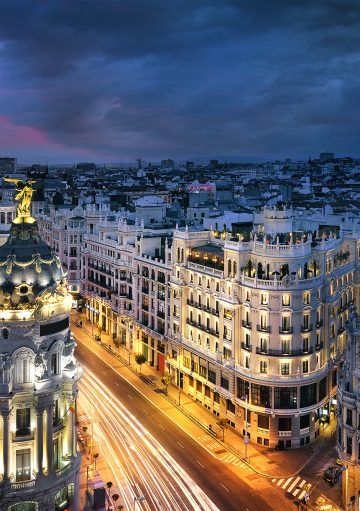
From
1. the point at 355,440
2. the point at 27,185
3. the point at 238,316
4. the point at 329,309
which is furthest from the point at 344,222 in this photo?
the point at 27,185

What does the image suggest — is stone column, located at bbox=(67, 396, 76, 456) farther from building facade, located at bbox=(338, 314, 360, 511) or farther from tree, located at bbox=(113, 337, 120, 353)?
tree, located at bbox=(113, 337, 120, 353)

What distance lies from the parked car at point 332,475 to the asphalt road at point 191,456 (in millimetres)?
9045

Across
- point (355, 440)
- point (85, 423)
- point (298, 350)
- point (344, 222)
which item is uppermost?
point (344, 222)

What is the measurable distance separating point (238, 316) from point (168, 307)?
24.3m

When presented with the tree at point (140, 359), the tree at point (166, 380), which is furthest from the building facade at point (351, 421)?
the tree at point (140, 359)

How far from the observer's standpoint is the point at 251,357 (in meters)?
96.7

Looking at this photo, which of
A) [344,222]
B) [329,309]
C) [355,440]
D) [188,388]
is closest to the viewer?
[355,440]

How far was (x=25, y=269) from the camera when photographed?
223 ft

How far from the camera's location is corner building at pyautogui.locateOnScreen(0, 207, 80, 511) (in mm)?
64625

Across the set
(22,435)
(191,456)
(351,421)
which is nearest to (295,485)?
(351,421)

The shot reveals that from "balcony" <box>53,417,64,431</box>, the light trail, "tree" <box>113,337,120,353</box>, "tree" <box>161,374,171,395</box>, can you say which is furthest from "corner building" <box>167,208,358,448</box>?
"balcony" <box>53,417,64,431</box>

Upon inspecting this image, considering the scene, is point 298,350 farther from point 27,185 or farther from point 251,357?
point 27,185

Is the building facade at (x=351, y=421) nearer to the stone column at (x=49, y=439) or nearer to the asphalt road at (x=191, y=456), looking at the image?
the asphalt road at (x=191, y=456)

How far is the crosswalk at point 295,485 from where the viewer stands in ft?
267
